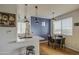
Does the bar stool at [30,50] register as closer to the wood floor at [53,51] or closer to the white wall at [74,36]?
the wood floor at [53,51]

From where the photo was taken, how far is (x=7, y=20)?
1545 millimetres

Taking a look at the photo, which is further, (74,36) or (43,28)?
(43,28)

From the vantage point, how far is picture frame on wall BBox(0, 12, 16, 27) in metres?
1.50

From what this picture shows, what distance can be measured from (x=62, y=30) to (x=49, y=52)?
0.44 metres

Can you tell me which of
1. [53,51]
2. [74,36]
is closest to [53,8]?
[74,36]

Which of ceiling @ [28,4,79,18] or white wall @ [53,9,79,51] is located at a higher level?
ceiling @ [28,4,79,18]

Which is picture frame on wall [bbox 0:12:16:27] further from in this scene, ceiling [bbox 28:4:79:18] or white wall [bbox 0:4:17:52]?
ceiling [bbox 28:4:79:18]

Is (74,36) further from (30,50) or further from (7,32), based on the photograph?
(7,32)

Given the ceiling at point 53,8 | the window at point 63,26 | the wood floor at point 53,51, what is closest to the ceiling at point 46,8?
the ceiling at point 53,8

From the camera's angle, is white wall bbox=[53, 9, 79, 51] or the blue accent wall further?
the blue accent wall

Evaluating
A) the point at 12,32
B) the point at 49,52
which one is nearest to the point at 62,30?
the point at 49,52

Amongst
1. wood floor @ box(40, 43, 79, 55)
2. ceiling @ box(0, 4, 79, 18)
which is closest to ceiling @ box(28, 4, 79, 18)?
ceiling @ box(0, 4, 79, 18)

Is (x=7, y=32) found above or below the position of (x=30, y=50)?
above

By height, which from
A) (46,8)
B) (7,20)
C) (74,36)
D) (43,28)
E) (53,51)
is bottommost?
(53,51)
